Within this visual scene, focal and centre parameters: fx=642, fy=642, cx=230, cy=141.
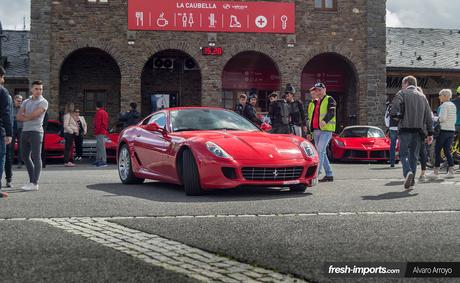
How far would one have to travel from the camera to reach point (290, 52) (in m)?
26.0

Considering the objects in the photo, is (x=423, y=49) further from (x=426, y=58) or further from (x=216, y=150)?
(x=216, y=150)

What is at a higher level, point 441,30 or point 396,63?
point 441,30

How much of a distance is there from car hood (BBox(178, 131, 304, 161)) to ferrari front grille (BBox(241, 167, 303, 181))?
143 mm

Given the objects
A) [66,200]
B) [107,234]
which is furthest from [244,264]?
[66,200]

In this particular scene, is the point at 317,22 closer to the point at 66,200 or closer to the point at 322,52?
the point at 322,52

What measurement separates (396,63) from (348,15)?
390 centimetres

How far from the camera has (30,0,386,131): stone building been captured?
976 inches

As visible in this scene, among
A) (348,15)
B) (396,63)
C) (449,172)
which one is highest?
(348,15)

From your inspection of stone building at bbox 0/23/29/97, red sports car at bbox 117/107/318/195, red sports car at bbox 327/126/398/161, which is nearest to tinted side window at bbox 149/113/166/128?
red sports car at bbox 117/107/318/195

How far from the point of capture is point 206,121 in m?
9.51

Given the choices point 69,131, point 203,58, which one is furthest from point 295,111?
point 203,58

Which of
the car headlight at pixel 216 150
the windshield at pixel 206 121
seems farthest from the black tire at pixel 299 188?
the car headlight at pixel 216 150

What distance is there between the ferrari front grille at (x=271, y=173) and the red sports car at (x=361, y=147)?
1069cm

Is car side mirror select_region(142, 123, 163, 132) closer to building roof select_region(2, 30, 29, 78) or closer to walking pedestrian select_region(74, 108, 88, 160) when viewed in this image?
walking pedestrian select_region(74, 108, 88, 160)
